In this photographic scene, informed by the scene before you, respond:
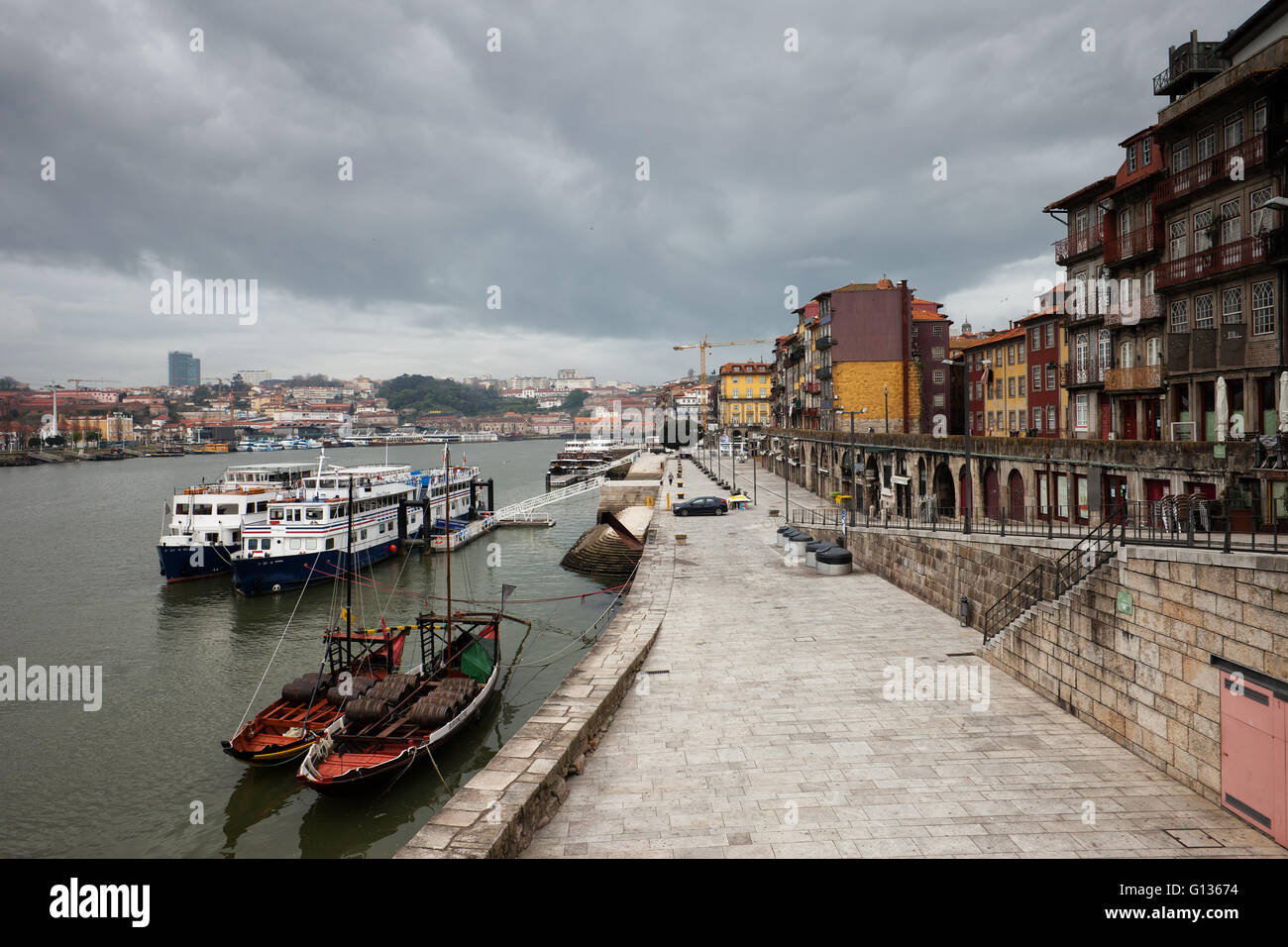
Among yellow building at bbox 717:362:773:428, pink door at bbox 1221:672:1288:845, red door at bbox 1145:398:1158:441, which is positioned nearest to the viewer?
pink door at bbox 1221:672:1288:845

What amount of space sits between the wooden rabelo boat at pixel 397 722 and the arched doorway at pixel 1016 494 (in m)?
24.5

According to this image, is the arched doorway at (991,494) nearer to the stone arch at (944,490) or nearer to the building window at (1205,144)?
the stone arch at (944,490)

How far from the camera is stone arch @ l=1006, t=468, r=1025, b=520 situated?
104 ft

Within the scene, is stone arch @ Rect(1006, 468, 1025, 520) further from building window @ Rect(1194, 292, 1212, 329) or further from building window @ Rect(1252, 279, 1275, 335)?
building window @ Rect(1252, 279, 1275, 335)

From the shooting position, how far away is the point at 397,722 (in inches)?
710

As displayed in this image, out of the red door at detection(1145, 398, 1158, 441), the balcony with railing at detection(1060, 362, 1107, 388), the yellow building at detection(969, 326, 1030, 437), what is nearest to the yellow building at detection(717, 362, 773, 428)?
the yellow building at detection(969, 326, 1030, 437)

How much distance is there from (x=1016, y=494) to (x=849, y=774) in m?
25.0

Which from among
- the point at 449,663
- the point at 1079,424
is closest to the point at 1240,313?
the point at 1079,424

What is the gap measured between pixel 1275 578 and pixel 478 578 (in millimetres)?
39378

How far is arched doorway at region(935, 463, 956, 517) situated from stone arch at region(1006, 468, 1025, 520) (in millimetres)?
7595

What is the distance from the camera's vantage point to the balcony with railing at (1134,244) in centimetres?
2730

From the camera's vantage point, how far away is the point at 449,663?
22.2m
